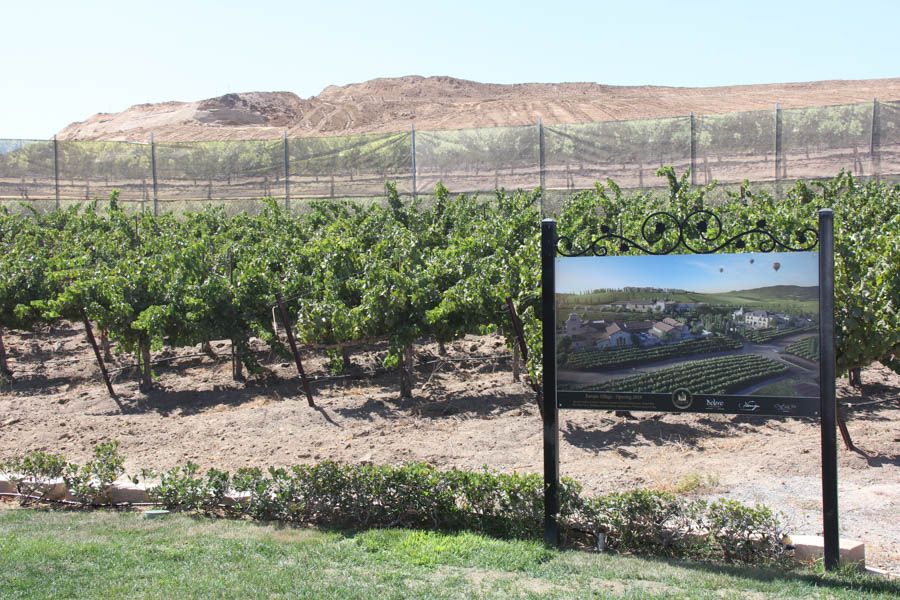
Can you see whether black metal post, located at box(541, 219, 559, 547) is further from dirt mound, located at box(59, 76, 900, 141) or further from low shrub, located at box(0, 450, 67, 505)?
dirt mound, located at box(59, 76, 900, 141)

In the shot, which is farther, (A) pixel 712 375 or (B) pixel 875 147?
(B) pixel 875 147

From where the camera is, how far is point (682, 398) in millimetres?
5387

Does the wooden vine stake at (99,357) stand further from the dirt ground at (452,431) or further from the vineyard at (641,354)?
the vineyard at (641,354)

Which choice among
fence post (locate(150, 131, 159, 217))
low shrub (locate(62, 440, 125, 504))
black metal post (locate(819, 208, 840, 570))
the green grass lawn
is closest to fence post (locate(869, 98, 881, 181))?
black metal post (locate(819, 208, 840, 570))

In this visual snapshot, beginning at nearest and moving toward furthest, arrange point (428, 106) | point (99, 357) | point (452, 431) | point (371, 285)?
point (452, 431), point (371, 285), point (99, 357), point (428, 106)

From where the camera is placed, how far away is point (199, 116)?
226 ft

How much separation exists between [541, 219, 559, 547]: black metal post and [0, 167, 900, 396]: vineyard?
9.74 ft

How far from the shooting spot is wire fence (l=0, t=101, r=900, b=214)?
77.4ft

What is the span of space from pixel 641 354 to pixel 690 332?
36 centimetres

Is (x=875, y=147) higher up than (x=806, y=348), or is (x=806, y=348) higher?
(x=875, y=147)

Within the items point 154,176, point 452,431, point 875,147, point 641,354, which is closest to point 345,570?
point 641,354

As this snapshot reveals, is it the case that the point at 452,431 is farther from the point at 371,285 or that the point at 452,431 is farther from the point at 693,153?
the point at 693,153

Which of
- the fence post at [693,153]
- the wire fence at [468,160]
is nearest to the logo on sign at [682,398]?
the wire fence at [468,160]

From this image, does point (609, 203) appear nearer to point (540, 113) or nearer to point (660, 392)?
point (660, 392)
